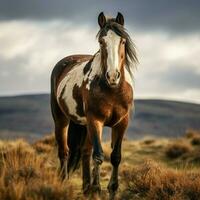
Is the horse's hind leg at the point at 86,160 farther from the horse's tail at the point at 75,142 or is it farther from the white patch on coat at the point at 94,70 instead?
the white patch on coat at the point at 94,70

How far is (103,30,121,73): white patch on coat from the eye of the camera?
786 cm

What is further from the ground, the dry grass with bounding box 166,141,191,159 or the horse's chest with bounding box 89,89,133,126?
the horse's chest with bounding box 89,89,133,126

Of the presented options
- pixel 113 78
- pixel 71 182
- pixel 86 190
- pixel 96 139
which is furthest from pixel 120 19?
pixel 86 190

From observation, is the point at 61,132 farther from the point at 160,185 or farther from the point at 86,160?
the point at 160,185

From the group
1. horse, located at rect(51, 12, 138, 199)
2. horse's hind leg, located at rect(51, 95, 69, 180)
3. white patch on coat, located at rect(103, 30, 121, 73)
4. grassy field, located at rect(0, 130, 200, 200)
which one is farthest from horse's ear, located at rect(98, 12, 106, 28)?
horse's hind leg, located at rect(51, 95, 69, 180)

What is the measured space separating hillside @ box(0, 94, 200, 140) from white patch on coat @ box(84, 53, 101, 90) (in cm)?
7274

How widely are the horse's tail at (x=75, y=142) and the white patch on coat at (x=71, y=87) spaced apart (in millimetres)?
595

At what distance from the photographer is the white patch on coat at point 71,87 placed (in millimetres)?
9409

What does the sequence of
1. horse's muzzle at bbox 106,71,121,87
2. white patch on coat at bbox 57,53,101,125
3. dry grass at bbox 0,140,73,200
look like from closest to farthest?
dry grass at bbox 0,140,73,200
horse's muzzle at bbox 106,71,121,87
white patch on coat at bbox 57,53,101,125

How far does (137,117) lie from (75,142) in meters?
86.2

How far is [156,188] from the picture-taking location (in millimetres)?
8531

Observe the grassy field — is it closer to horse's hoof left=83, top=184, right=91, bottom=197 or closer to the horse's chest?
horse's hoof left=83, top=184, right=91, bottom=197

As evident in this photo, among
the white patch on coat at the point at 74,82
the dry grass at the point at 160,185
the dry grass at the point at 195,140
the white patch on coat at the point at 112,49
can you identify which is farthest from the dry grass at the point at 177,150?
the white patch on coat at the point at 112,49

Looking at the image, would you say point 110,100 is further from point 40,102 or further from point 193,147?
point 40,102
